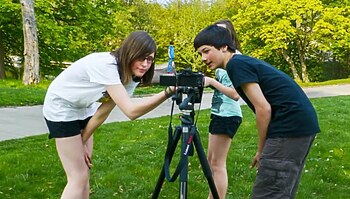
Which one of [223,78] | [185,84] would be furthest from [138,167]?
[185,84]

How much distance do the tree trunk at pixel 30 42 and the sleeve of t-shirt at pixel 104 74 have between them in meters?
13.4

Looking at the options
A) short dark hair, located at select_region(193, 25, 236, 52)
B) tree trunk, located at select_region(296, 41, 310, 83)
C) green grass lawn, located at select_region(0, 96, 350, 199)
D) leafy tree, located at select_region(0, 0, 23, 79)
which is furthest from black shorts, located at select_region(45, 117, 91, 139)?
tree trunk, located at select_region(296, 41, 310, 83)

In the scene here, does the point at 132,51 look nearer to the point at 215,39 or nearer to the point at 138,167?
the point at 215,39

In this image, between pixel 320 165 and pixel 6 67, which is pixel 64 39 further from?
pixel 320 165

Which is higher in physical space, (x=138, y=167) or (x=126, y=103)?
(x=126, y=103)

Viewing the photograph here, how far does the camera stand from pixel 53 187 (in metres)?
4.70

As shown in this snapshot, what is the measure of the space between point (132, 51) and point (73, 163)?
78 cm

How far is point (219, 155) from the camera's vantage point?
12.1 ft

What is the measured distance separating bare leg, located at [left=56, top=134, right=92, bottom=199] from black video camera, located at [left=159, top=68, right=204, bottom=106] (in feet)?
2.54

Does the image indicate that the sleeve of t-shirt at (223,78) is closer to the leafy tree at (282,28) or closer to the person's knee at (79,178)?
the person's knee at (79,178)

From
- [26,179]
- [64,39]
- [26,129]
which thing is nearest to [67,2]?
[64,39]

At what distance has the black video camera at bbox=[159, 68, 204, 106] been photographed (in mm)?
2490

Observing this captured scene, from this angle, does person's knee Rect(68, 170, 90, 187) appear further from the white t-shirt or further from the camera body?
the camera body

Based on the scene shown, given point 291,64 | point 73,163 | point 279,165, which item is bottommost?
point 291,64
